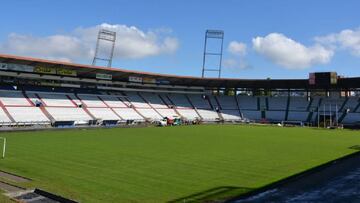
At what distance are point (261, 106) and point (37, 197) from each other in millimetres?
74674

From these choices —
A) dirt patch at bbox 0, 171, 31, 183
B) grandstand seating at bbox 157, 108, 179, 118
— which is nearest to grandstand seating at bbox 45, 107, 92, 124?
grandstand seating at bbox 157, 108, 179, 118

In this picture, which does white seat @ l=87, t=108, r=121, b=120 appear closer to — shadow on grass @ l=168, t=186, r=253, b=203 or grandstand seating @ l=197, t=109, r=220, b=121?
grandstand seating @ l=197, t=109, r=220, b=121

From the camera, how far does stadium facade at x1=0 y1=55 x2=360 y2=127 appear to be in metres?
57.8

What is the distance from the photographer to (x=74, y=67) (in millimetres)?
61344

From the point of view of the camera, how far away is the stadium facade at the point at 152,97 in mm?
57781

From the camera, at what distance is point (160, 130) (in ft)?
171

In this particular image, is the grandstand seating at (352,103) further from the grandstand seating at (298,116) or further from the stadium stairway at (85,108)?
the stadium stairway at (85,108)

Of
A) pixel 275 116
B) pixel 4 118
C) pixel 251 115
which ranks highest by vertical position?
pixel 275 116

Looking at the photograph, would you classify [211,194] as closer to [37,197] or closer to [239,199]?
[239,199]

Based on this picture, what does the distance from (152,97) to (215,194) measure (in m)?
66.7

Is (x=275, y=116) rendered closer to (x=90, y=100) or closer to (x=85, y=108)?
(x=90, y=100)

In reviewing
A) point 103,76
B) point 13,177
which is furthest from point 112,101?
point 13,177

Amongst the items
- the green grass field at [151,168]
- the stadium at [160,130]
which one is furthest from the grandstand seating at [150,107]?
the green grass field at [151,168]

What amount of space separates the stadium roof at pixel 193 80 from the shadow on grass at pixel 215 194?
44.9 meters
